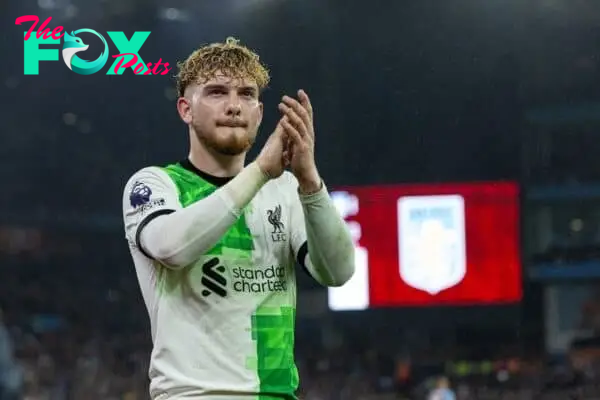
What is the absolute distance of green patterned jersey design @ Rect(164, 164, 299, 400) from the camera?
1.08 meters

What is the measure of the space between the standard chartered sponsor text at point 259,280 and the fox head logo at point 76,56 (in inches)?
86.8

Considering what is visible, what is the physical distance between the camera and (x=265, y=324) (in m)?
1.09

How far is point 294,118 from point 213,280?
0.62ft

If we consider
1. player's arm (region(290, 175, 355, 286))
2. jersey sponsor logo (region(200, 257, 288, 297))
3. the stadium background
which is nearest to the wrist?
player's arm (region(290, 175, 355, 286))

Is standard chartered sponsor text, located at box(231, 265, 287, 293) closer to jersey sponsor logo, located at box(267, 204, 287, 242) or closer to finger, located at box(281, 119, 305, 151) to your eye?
jersey sponsor logo, located at box(267, 204, 287, 242)

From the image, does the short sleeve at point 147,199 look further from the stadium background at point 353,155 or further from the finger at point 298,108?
the stadium background at point 353,155

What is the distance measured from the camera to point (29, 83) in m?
3.24

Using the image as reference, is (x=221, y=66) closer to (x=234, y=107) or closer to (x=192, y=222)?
(x=234, y=107)

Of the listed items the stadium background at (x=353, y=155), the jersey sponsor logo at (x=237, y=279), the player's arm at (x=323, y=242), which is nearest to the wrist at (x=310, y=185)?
the player's arm at (x=323, y=242)

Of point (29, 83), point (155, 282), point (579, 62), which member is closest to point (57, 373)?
point (29, 83)

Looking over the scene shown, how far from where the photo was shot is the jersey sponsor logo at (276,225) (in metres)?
1.13

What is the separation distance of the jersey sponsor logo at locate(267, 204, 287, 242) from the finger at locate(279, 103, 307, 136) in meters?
0.13

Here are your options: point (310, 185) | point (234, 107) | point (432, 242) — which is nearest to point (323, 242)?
point (310, 185)

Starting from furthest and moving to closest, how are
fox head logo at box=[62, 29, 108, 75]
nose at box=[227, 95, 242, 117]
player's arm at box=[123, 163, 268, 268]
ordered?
fox head logo at box=[62, 29, 108, 75] → nose at box=[227, 95, 242, 117] → player's arm at box=[123, 163, 268, 268]
